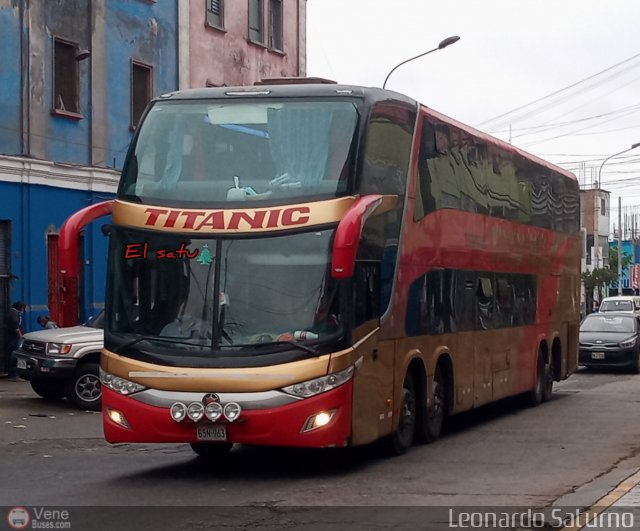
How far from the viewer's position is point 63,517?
9.68 m

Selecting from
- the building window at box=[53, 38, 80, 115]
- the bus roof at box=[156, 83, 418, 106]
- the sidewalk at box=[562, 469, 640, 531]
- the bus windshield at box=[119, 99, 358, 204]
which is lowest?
the sidewalk at box=[562, 469, 640, 531]

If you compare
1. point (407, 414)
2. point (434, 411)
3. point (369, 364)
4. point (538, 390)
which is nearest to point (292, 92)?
point (369, 364)

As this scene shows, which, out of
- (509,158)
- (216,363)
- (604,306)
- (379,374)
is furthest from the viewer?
(604,306)

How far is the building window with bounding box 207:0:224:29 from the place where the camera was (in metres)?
31.8

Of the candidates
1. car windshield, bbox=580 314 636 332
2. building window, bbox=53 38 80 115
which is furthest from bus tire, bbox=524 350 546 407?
building window, bbox=53 38 80 115

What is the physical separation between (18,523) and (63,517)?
37 cm

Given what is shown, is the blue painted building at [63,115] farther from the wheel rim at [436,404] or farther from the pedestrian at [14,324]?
the wheel rim at [436,404]

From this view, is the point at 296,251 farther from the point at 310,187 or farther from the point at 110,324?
the point at 110,324

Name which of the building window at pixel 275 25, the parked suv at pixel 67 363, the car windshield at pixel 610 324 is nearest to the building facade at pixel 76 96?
the building window at pixel 275 25

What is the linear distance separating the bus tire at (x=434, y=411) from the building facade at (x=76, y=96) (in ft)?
40.7

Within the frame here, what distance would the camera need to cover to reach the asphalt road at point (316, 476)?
9.94 metres

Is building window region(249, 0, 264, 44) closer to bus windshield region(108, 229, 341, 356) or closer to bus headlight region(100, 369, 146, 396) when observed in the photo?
bus windshield region(108, 229, 341, 356)

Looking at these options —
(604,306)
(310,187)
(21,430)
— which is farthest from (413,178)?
(604,306)

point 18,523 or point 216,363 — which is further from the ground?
point 216,363
